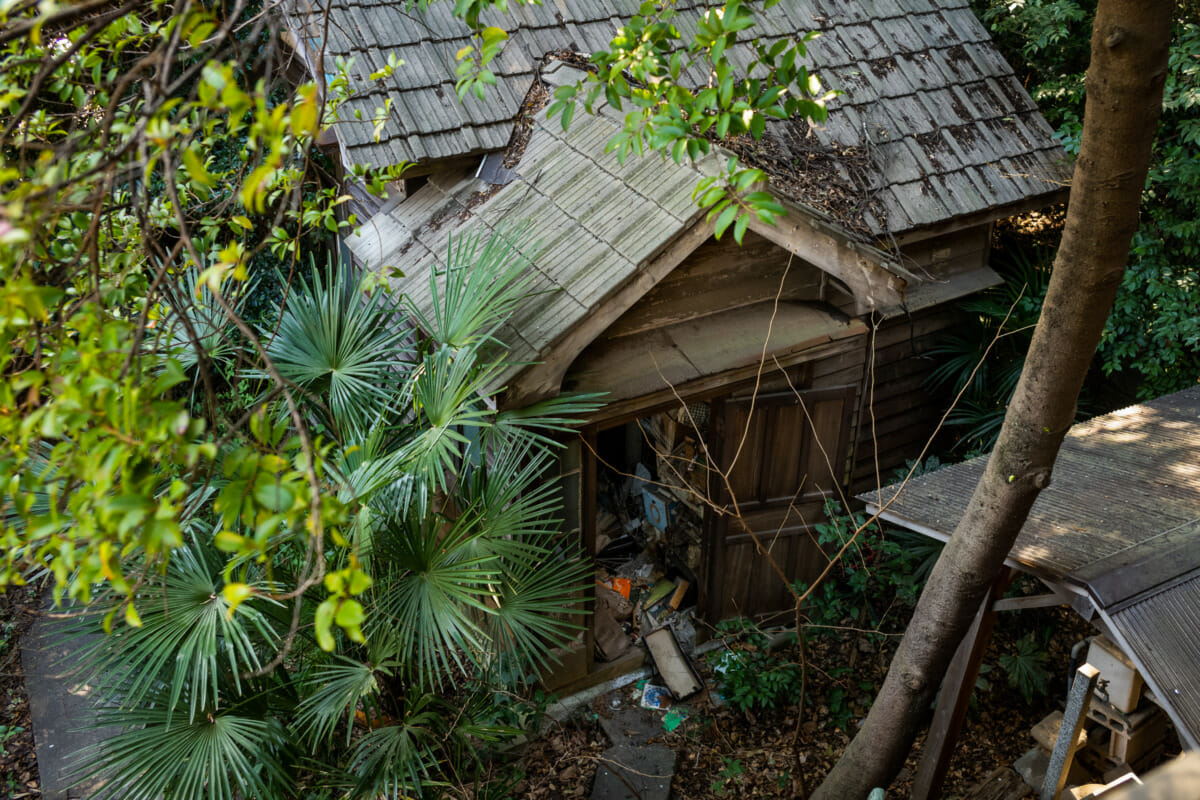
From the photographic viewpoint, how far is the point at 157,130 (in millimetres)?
1822

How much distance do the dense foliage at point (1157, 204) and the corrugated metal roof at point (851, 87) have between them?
0.39 metres

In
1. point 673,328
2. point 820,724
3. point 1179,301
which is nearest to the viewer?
point 673,328

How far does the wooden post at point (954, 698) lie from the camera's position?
4.13m

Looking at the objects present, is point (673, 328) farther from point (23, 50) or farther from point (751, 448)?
point (23, 50)

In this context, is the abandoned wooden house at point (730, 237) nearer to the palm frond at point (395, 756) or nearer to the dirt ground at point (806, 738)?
the dirt ground at point (806, 738)

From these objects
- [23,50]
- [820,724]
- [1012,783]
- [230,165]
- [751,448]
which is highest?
[230,165]

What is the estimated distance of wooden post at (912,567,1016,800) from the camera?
4129mm

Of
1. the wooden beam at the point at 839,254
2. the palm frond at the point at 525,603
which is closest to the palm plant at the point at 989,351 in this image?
the wooden beam at the point at 839,254

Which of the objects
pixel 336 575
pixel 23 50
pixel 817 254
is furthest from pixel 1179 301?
pixel 23 50

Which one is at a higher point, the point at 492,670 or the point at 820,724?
the point at 492,670

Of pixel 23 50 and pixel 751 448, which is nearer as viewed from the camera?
pixel 23 50

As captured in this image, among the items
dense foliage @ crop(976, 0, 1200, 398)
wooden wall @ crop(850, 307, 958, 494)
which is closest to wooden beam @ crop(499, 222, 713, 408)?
wooden wall @ crop(850, 307, 958, 494)

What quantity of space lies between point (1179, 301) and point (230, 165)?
7327mm

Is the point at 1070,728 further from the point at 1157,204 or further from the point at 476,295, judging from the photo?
the point at 1157,204
